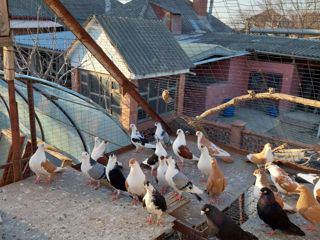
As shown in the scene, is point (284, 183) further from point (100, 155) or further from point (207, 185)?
point (100, 155)

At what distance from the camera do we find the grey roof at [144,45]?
6.19 metres

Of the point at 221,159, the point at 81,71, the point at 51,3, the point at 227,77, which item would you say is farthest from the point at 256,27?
the point at 51,3

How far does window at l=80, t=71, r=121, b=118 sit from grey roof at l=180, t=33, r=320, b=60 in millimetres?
3314

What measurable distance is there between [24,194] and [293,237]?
8.15 ft

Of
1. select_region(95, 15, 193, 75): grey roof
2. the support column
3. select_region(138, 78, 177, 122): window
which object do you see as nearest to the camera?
the support column

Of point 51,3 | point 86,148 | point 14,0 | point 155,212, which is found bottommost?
point 86,148

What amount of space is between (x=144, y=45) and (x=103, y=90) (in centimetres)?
138

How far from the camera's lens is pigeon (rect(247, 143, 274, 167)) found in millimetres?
3763

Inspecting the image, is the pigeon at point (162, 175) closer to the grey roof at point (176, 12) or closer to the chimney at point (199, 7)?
the grey roof at point (176, 12)

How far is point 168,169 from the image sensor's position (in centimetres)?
310

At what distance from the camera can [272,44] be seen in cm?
930

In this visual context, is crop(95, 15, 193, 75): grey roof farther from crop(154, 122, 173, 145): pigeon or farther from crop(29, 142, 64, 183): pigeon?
crop(29, 142, 64, 183): pigeon

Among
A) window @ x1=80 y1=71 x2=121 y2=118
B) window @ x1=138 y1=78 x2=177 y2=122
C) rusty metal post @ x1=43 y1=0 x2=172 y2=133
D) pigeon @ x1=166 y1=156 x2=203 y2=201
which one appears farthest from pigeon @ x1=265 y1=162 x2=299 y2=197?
window @ x1=80 y1=71 x2=121 y2=118

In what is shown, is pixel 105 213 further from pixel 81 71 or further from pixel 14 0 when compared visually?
pixel 14 0
